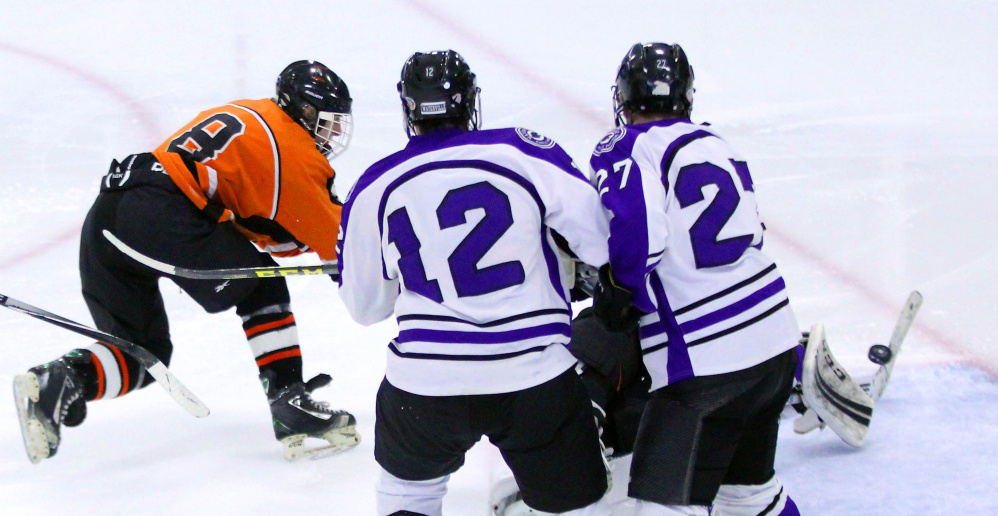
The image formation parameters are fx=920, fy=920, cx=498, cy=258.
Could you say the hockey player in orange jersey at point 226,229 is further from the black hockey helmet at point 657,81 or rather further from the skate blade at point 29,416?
the black hockey helmet at point 657,81

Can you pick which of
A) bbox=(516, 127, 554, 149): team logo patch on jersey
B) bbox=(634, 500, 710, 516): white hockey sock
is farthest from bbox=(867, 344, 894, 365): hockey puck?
bbox=(516, 127, 554, 149): team logo patch on jersey

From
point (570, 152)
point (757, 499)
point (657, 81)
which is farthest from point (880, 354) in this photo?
point (570, 152)

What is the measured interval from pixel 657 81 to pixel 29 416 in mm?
1591

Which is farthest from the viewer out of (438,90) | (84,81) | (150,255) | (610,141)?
(84,81)

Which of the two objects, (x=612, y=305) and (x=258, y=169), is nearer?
(x=612, y=305)

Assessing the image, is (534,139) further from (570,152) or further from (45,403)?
(570,152)

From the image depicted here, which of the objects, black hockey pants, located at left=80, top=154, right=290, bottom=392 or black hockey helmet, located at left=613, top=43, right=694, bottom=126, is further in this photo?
black hockey pants, located at left=80, top=154, right=290, bottom=392

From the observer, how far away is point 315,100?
95.0 inches

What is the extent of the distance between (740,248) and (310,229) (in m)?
1.18

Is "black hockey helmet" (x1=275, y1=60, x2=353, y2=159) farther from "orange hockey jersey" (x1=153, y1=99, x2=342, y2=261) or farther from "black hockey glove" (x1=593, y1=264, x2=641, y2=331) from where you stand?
"black hockey glove" (x1=593, y1=264, x2=641, y2=331)

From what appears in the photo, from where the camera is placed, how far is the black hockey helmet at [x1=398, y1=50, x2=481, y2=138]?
5.26ft

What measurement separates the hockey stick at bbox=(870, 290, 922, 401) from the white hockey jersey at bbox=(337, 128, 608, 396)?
1163mm

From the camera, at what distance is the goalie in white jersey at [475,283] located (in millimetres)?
1487

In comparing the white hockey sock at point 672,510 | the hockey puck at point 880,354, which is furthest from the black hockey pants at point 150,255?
the hockey puck at point 880,354
